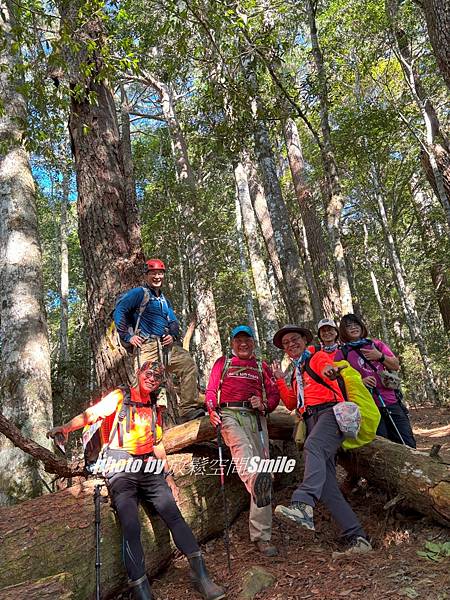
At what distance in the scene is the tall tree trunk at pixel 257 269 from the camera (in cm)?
1306

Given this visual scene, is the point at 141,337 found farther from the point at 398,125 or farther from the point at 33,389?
the point at 398,125

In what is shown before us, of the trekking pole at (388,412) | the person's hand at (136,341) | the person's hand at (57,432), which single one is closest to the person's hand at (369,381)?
the trekking pole at (388,412)

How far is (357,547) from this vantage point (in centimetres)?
399

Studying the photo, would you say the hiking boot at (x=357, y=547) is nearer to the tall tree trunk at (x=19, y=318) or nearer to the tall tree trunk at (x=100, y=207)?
the tall tree trunk at (x=100, y=207)

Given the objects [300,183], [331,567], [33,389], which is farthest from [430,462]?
[300,183]

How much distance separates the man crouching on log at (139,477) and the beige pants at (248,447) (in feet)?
2.18

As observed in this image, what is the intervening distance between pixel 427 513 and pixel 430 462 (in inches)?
18.7

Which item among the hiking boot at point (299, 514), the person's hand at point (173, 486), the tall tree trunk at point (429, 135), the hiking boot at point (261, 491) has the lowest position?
the hiking boot at point (299, 514)

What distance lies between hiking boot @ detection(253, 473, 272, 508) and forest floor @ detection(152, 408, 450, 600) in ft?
1.68

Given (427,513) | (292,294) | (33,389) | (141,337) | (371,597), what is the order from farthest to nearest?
1. (292,294)
2. (33,389)
3. (141,337)
4. (427,513)
5. (371,597)

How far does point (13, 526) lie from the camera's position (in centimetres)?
383

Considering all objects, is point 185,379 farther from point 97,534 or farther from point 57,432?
point 97,534

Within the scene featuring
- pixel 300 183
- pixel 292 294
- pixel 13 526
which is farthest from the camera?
pixel 300 183

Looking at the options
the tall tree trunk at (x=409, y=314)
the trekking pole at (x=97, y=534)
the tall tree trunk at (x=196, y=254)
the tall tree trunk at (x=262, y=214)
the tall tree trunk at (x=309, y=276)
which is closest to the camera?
the trekking pole at (x=97, y=534)
